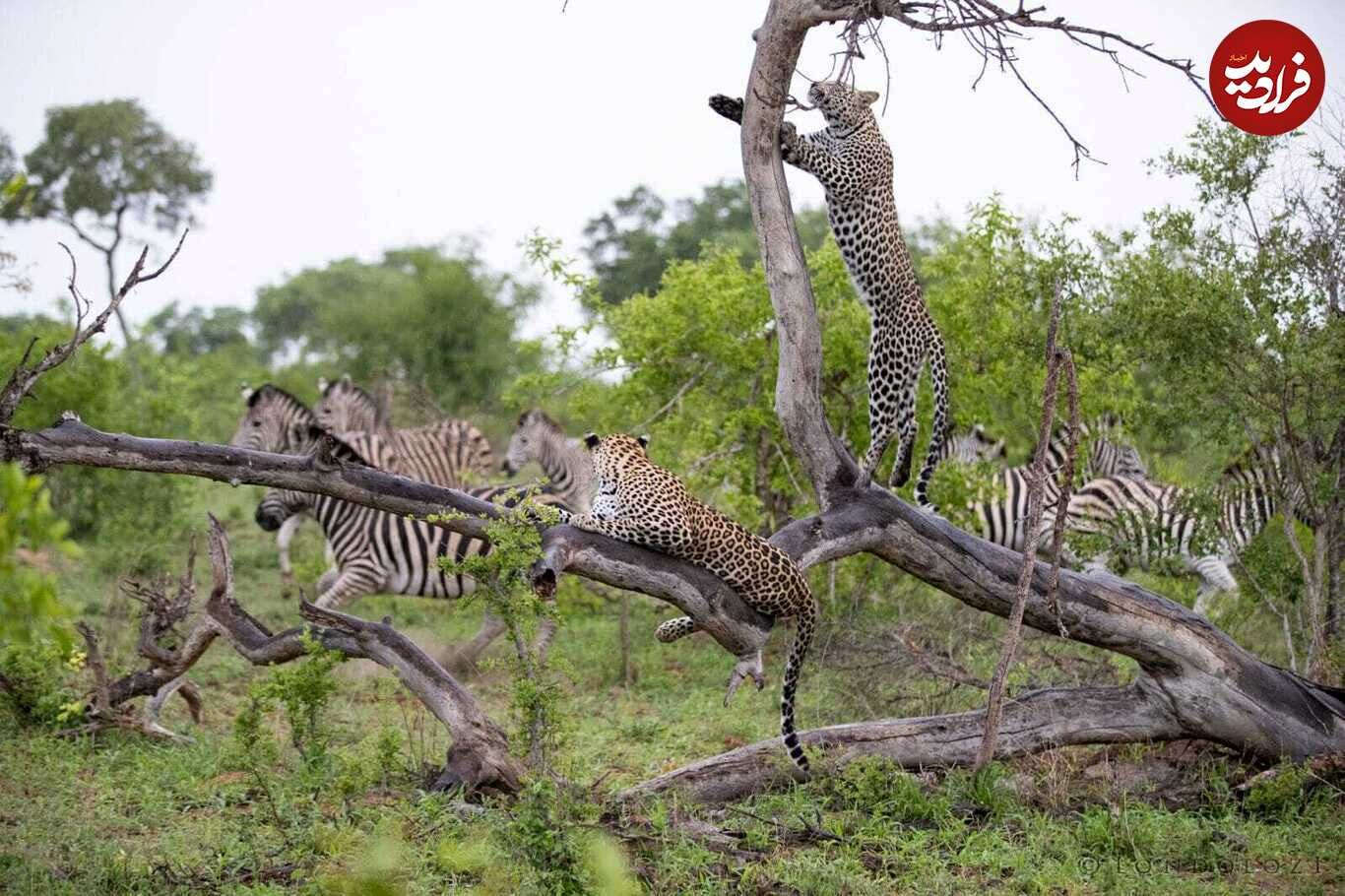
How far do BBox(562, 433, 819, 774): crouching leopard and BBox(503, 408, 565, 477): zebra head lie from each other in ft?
25.5

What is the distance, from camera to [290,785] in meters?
7.18

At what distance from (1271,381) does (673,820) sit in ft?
14.9

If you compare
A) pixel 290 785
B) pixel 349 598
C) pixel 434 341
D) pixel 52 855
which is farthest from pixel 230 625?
pixel 434 341

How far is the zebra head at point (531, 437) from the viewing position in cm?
1498

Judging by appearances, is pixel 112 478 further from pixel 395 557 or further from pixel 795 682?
pixel 795 682

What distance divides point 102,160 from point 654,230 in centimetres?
1028

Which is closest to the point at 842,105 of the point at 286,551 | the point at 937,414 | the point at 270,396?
the point at 937,414

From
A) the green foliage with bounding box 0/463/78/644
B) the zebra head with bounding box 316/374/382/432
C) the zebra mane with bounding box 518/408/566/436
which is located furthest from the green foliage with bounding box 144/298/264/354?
the green foliage with bounding box 0/463/78/644

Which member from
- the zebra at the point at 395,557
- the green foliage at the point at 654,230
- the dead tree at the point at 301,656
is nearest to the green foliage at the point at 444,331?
the green foliage at the point at 654,230

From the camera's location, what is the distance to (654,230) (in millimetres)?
27812

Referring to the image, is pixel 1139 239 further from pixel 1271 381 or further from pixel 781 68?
pixel 781 68

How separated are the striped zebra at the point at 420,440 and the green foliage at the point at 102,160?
8.38 metres

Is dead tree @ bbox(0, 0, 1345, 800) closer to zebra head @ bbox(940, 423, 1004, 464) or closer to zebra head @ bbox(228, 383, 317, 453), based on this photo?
zebra head @ bbox(940, 423, 1004, 464)

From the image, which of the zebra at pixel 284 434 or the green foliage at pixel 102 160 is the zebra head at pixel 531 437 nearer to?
the zebra at pixel 284 434
